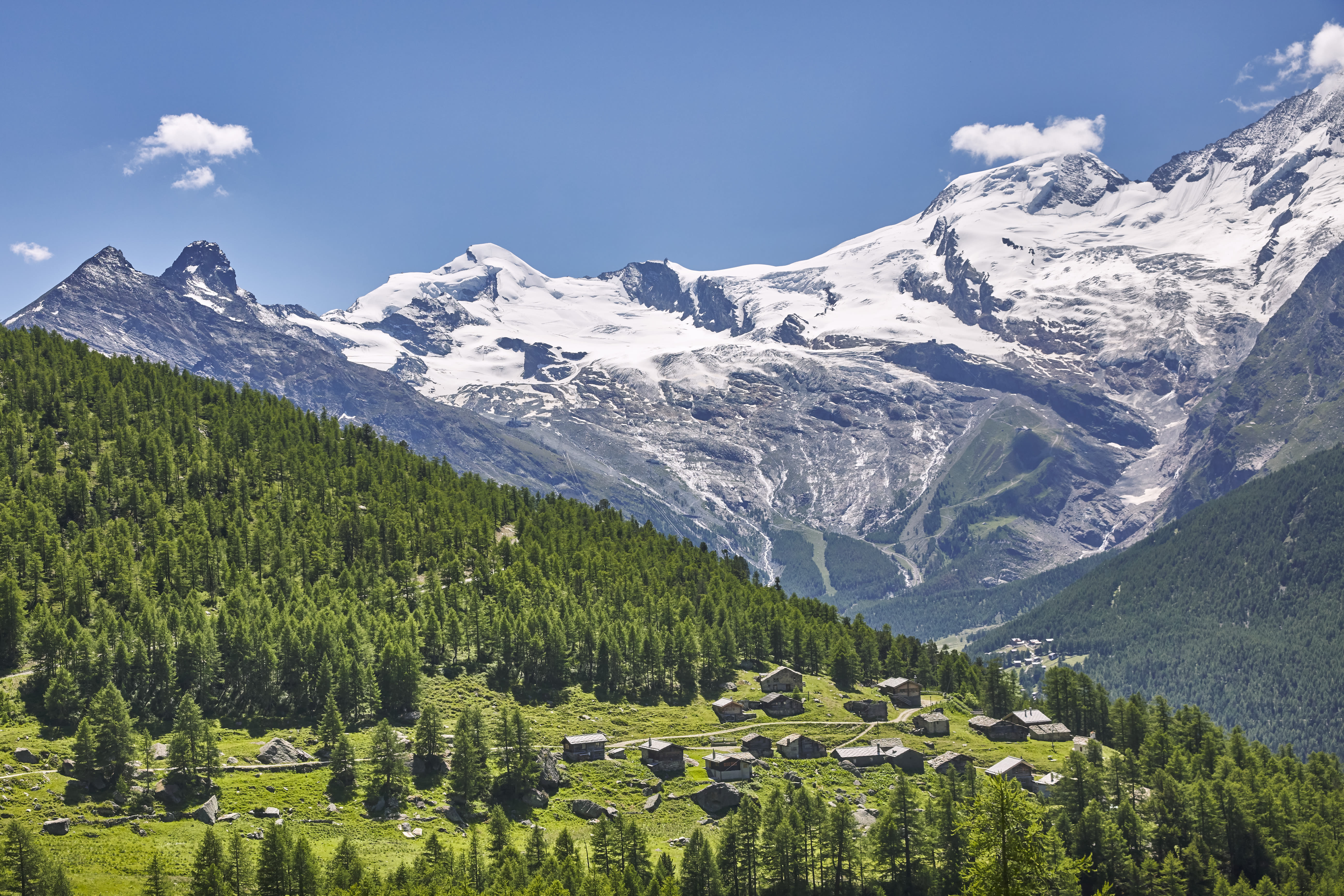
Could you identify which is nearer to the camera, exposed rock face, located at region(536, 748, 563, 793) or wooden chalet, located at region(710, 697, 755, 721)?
exposed rock face, located at region(536, 748, 563, 793)

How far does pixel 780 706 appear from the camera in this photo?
157875 millimetres

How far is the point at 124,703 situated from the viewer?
4289 inches

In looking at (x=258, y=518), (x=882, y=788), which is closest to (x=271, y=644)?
(x=258, y=518)

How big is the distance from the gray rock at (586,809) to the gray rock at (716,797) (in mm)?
12448

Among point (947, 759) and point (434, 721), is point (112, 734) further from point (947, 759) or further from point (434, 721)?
point (947, 759)

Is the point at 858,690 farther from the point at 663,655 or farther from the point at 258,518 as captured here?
the point at 258,518

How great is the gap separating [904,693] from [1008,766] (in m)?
34.1

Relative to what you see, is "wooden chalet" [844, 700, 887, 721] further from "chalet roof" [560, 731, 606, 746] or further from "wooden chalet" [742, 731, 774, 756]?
"chalet roof" [560, 731, 606, 746]

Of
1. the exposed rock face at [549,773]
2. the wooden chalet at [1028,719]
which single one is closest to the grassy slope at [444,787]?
the exposed rock face at [549,773]

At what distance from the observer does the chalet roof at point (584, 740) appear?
13150 cm

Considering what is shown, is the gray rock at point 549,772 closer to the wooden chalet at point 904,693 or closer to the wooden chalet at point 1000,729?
the wooden chalet at point 904,693

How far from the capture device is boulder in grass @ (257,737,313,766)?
378ft

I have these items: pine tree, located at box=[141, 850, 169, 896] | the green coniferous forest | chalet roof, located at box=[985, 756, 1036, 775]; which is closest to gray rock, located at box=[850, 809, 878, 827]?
the green coniferous forest

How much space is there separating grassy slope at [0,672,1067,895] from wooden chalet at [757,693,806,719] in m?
2.18
